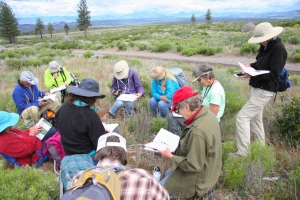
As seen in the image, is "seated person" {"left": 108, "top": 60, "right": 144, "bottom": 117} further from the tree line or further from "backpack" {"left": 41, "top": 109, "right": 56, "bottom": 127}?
the tree line

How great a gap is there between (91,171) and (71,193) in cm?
18

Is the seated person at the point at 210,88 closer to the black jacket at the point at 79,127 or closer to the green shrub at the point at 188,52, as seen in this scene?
the black jacket at the point at 79,127

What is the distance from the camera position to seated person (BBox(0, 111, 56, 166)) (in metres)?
3.12

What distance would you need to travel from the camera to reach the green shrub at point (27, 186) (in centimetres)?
223

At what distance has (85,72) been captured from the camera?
10.2 meters

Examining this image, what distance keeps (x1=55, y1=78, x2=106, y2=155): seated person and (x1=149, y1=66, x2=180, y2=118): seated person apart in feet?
7.02

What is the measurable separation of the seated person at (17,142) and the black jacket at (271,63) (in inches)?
141

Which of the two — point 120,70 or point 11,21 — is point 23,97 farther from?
point 11,21

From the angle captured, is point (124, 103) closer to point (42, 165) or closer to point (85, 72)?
point (42, 165)

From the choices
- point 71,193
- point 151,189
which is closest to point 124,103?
point 151,189

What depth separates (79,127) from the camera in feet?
9.26

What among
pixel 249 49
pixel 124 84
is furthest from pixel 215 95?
pixel 249 49

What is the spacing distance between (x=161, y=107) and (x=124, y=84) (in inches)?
48.9

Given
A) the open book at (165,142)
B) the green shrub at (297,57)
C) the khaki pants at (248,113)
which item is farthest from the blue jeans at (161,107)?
the green shrub at (297,57)
